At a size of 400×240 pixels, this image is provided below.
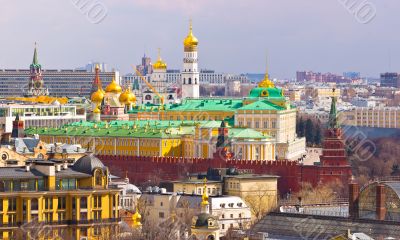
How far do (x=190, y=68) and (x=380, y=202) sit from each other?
273 ft

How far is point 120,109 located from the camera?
435ft

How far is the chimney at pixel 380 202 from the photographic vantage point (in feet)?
190

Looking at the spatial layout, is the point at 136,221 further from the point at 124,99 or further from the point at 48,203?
the point at 124,99

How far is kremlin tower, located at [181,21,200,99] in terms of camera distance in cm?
13825

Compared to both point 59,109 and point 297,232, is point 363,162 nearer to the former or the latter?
point 59,109

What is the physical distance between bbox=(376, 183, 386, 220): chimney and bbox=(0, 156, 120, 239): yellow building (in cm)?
800

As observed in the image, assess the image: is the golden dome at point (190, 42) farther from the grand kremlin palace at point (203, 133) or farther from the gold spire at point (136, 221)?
the gold spire at point (136, 221)

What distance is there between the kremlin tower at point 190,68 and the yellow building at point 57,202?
80517 mm

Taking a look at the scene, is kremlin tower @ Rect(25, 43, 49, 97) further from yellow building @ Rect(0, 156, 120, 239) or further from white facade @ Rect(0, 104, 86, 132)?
yellow building @ Rect(0, 156, 120, 239)

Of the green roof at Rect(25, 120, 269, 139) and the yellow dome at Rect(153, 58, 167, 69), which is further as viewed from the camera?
the yellow dome at Rect(153, 58, 167, 69)

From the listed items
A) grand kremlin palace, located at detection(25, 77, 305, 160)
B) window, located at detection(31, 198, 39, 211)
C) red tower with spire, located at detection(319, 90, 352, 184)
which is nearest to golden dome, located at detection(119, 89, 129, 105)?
grand kremlin palace, located at detection(25, 77, 305, 160)

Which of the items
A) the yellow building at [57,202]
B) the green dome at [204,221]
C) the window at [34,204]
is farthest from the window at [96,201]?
the green dome at [204,221]

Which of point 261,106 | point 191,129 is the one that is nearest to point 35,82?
point 261,106

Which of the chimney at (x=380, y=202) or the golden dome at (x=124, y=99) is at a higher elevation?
the golden dome at (x=124, y=99)
